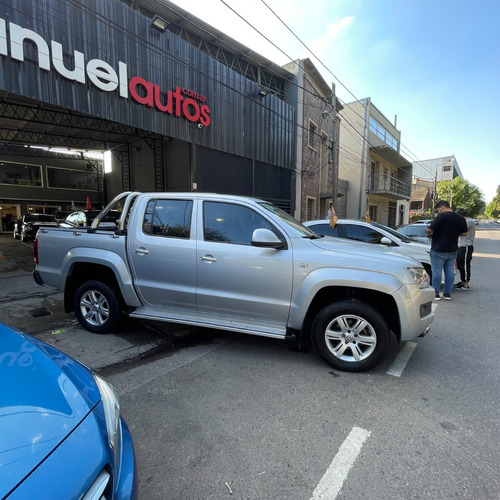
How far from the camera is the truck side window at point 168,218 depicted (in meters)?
3.82

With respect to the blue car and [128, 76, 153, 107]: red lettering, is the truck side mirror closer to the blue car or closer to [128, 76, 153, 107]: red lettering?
the blue car

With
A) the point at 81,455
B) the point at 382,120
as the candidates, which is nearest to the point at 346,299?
the point at 81,455

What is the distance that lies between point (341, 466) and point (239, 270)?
1987 millimetres

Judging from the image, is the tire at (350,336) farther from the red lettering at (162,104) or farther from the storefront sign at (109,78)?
the red lettering at (162,104)

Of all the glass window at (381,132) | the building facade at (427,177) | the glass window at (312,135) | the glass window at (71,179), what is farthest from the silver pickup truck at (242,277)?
the building facade at (427,177)

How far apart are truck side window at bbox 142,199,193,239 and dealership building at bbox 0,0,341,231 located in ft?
19.1

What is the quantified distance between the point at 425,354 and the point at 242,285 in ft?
8.03

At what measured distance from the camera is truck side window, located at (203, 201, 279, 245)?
3.58 meters

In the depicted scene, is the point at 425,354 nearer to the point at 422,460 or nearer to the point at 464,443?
the point at 464,443

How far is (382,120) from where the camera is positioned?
85.6 feet

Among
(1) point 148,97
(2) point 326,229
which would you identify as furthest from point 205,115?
(2) point 326,229

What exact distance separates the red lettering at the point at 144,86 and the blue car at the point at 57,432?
899 centimetres

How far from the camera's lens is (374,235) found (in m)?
6.91

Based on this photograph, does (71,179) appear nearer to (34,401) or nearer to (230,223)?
(230,223)
